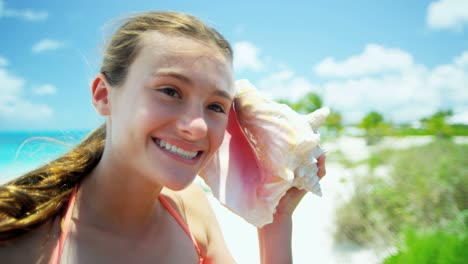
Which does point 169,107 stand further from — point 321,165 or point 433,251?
point 433,251

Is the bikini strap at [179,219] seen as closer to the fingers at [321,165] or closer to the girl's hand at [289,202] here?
the girl's hand at [289,202]

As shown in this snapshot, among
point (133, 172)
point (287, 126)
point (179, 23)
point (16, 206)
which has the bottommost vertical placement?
point (16, 206)

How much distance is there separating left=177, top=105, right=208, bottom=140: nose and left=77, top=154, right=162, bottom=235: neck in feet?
1.32

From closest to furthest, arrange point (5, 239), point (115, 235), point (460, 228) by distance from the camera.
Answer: point (5, 239), point (115, 235), point (460, 228)

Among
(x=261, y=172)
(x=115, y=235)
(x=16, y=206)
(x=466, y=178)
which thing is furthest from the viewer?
(x=466, y=178)

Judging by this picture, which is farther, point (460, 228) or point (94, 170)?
point (460, 228)

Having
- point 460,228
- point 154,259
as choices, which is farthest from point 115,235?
point 460,228

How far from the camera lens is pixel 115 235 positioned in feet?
4.72

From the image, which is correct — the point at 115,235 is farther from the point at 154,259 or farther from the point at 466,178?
the point at 466,178

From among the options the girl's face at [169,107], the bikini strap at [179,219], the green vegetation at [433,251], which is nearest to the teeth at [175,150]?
the girl's face at [169,107]

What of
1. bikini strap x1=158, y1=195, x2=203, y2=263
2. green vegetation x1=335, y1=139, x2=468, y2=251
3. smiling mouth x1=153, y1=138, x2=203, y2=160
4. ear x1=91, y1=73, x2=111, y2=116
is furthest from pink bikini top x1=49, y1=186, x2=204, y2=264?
green vegetation x1=335, y1=139, x2=468, y2=251

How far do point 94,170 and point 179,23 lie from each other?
31.3 inches

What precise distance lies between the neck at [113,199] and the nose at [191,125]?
0.40 m

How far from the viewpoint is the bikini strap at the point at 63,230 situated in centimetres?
120
